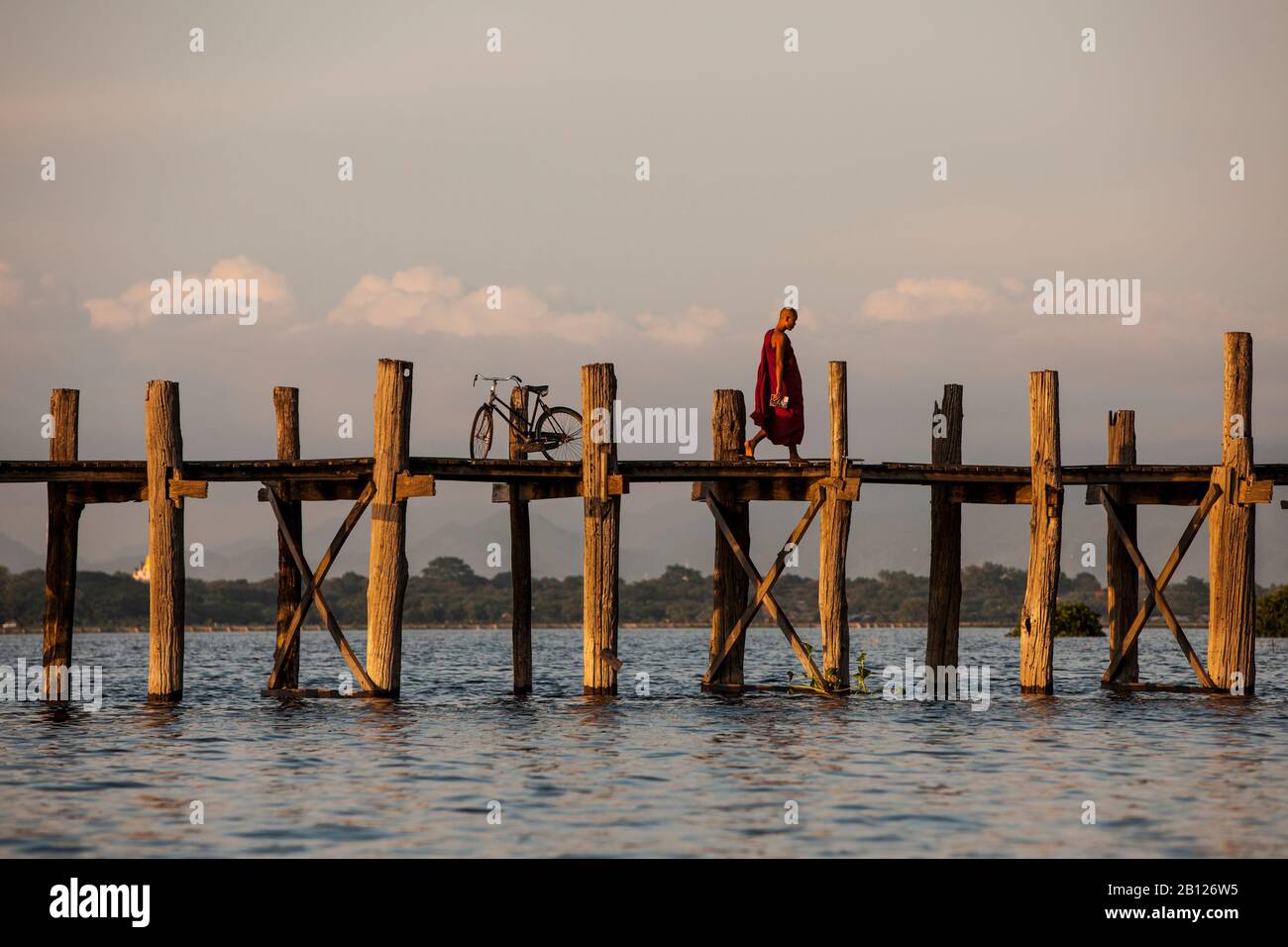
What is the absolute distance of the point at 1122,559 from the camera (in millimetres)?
24578

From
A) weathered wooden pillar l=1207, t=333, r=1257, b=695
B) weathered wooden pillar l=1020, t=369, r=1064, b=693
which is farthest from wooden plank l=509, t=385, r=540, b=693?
weathered wooden pillar l=1207, t=333, r=1257, b=695

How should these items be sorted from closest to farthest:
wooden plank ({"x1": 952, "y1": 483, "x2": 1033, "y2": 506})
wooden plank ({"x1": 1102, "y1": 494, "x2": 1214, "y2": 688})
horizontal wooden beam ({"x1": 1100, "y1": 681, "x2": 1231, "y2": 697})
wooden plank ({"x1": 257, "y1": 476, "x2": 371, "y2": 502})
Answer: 1. wooden plank ({"x1": 257, "y1": 476, "x2": 371, "y2": 502})
2. wooden plank ({"x1": 952, "y1": 483, "x2": 1033, "y2": 506})
3. wooden plank ({"x1": 1102, "y1": 494, "x2": 1214, "y2": 688})
4. horizontal wooden beam ({"x1": 1100, "y1": 681, "x2": 1231, "y2": 697})

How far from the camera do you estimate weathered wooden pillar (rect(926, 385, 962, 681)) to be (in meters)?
23.4

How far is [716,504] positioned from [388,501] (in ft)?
14.4

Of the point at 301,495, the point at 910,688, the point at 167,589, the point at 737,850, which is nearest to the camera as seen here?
the point at 737,850

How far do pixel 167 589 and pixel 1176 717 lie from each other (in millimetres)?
12836

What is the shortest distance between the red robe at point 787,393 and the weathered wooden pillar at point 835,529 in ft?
1.67

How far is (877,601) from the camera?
541 ft

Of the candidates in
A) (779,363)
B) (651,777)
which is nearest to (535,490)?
(779,363)

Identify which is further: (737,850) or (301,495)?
(301,495)

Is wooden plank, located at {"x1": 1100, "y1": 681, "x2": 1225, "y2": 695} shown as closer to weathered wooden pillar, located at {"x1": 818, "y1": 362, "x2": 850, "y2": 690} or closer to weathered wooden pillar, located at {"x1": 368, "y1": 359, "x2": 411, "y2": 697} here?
weathered wooden pillar, located at {"x1": 818, "y1": 362, "x2": 850, "y2": 690}

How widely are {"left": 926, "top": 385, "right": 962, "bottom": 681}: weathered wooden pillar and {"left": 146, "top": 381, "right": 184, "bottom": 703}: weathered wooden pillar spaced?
1001 centimetres
